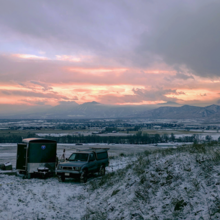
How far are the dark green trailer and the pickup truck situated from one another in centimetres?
212

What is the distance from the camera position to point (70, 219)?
903cm

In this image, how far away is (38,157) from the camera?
18.1m

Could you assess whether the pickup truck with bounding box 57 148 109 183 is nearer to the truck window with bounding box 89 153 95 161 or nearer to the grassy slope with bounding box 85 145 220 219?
the truck window with bounding box 89 153 95 161

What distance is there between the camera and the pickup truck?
598 inches

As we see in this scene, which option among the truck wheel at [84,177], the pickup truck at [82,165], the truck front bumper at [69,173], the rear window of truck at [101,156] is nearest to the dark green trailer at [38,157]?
the pickup truck at [82,165]

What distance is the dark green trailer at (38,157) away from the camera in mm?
17500

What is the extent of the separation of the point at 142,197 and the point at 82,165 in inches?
275

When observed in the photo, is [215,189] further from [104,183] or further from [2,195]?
[2,195]

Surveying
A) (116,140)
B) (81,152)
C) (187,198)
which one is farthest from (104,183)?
(116,140)

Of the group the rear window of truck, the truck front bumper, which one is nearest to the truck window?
the rear window of truck

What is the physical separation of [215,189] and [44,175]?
40.2 ft

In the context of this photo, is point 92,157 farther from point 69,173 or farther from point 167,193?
point 167,193

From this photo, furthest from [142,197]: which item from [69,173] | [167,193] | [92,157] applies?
[92,157]

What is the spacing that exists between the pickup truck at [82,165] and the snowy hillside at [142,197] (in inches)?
81.8
